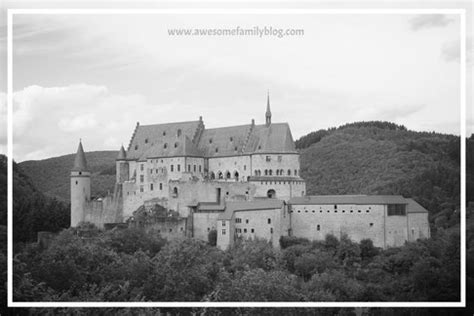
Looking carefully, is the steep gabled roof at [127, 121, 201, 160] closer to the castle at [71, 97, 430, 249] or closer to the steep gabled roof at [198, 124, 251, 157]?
the castle at [71, 97, 430, 249]

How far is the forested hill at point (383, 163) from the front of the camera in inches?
1843

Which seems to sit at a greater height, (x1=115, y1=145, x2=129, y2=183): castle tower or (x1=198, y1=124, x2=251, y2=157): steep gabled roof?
(x1=198, y1=124, x2=251, y2=157): steep gabled roof

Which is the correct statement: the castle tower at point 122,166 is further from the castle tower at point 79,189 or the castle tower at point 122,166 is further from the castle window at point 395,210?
the castle window at point 395,210

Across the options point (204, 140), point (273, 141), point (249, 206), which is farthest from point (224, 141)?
point (249, 206)

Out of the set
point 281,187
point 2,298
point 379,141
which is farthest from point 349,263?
point 379,141

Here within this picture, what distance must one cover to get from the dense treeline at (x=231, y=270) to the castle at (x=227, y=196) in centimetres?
89

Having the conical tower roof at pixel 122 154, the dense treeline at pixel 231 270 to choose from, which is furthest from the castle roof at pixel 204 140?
the dense treeline at pixel 231 270

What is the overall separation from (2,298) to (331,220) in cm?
1818

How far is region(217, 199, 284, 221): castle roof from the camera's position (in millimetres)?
41875

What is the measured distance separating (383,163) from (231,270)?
2441 cm

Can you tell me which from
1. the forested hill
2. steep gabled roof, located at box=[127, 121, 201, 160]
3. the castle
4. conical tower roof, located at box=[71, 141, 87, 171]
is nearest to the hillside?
conical tower roof, located at box=[71, 141, 87, 171]

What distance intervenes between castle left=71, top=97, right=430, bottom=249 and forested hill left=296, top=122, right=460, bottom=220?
14.9 feet

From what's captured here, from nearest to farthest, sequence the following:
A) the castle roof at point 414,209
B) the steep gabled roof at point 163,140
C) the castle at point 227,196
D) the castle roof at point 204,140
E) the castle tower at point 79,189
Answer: the castle at point 227,196 → the castle roof at point 414,209 → the castle tower at point 79,189 → the castle roof at point 204,140 → the steep gabled roof at point 163,140

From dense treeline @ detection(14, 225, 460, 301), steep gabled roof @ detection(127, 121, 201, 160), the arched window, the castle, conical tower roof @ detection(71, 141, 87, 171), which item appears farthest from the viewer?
steep gabled roof @ detection(127, 121, 201, 160)
